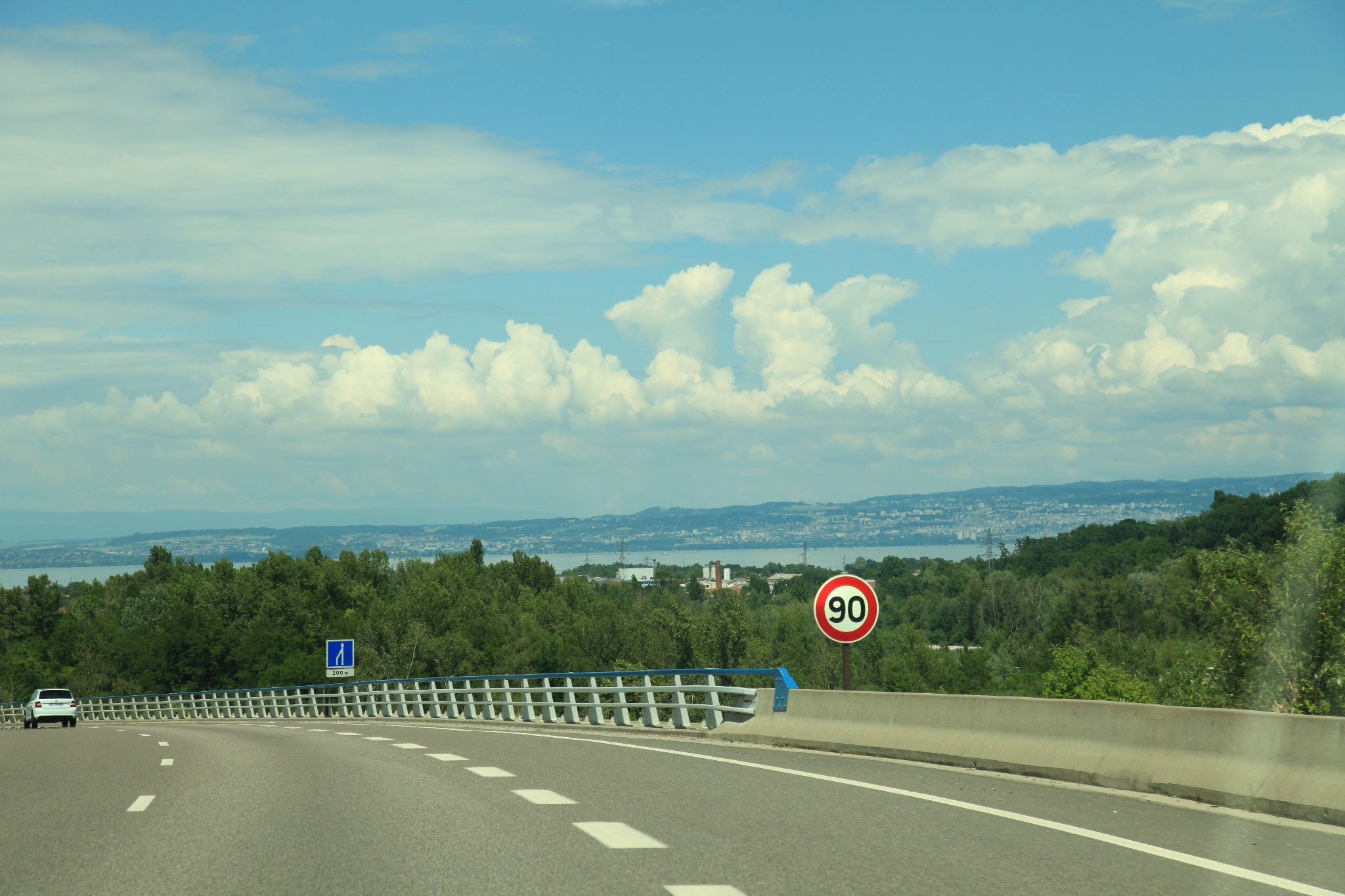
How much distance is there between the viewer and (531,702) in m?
31.9

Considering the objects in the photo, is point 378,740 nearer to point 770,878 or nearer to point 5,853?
point 5,853

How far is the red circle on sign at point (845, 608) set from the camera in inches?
772

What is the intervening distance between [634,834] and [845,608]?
9.92 m

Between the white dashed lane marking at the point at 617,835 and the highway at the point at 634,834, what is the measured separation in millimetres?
32

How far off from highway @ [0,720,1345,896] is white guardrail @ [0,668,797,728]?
573 cm

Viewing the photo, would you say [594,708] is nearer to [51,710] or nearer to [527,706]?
[527,706]

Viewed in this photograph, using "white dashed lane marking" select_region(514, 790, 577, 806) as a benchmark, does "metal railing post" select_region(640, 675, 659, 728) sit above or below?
below

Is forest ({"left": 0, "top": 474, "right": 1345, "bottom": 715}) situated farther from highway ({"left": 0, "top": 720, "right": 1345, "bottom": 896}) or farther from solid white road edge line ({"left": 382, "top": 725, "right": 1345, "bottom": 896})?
highway ({"left": 0, "top": 720, "right": 1345, "bottom": 896})

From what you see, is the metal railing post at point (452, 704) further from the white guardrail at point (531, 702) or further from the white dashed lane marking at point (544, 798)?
the white dashed lane marking at point (544, 798)

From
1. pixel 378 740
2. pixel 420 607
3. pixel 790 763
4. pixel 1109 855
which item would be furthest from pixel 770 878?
pixel 420 607

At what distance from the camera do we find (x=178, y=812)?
39.8ft

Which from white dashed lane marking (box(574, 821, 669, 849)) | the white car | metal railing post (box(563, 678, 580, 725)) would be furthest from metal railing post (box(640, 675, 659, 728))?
the white car

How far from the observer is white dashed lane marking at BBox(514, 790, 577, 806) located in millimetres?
12180

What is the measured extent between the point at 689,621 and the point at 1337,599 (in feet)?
324
